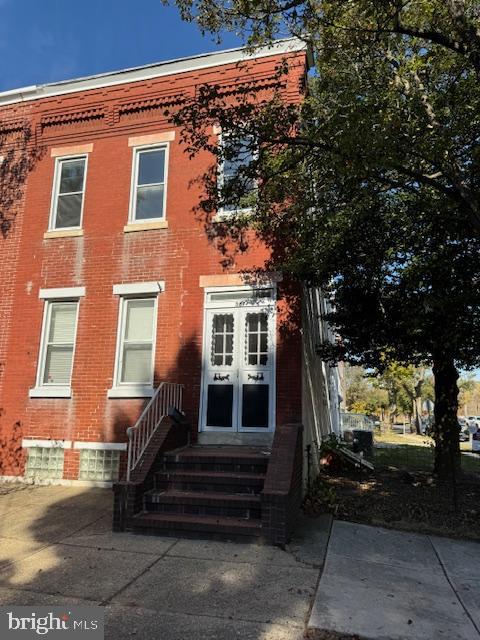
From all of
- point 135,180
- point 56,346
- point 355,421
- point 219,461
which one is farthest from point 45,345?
point 355,421

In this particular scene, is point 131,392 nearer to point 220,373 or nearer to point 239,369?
point 220,373

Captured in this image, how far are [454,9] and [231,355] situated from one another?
6.36 meters

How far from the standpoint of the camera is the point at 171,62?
35.5 ft

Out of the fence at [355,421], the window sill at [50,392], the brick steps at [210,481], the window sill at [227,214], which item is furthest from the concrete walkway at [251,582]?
the fence at [355,421]

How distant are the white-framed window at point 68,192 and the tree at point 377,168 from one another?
136 inches

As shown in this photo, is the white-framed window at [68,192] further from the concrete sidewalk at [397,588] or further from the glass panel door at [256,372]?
the concrete sidewalk at [397,588]

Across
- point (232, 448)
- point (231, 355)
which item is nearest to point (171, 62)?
point (231, 355)

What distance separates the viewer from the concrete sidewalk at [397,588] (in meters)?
3.96

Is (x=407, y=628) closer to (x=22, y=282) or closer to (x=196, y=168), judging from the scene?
(x=196, y=168)

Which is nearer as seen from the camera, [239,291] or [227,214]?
[239,291]

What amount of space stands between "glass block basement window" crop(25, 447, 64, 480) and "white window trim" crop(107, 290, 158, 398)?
1650mm

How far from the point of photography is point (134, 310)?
33.2 ft

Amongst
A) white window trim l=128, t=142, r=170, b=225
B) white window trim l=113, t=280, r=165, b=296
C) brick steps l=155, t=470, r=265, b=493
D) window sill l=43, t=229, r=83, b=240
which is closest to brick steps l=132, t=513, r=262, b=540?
brick steps l=155, t=470, r=265, b=493

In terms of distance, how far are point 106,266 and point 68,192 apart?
2330mm
